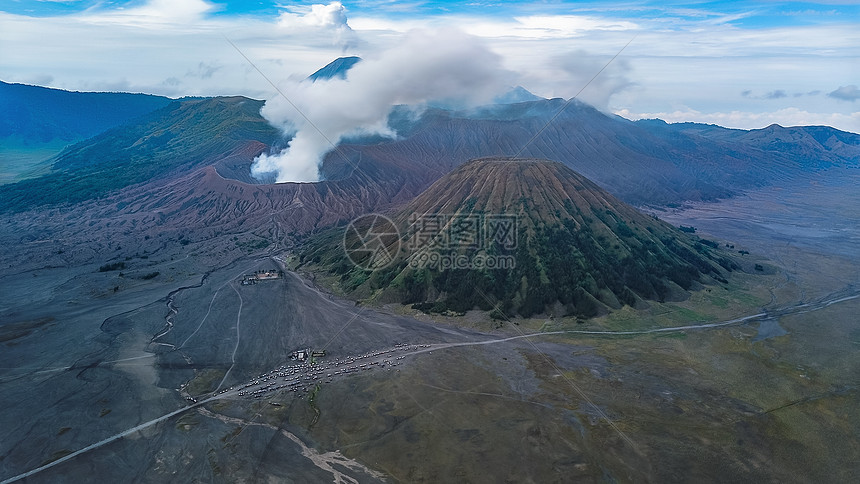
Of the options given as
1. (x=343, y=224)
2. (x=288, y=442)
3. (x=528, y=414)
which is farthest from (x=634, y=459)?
(x=343, y=224)

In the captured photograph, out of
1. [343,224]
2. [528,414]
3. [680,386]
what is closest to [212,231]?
[343,224]

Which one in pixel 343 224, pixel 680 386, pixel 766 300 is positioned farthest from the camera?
pixel 343 224

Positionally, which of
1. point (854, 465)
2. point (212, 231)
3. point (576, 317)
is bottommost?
point (212, 231)

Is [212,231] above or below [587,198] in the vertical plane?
below

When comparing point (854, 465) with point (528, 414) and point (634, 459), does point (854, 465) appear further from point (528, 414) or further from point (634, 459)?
point (528, 414)

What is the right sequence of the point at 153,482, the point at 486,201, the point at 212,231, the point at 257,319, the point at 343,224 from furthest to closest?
the point at 343,224
the point at 212,231
the point at 486,201
the point at 257,319
the point at 153,482

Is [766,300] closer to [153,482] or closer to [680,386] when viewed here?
[680,386]

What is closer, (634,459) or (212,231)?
(634,459)
